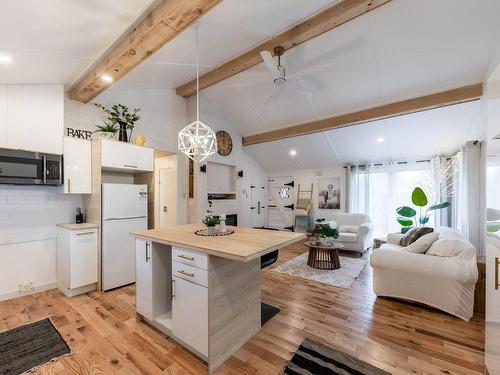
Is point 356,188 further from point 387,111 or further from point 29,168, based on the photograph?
point 29,168

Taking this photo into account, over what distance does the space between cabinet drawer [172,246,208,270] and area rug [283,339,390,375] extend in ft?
3.31

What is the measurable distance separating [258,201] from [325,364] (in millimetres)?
5714

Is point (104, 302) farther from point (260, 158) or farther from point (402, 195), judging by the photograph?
point (402, 195)

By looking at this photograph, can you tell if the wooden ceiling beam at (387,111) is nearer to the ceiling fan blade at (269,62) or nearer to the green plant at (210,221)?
the ceiling fan blade at (269,62)

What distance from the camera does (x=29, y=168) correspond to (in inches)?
108

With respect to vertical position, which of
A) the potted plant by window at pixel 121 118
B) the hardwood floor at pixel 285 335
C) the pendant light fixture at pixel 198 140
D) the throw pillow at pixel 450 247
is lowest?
the hardwood floor at pixel 285 335

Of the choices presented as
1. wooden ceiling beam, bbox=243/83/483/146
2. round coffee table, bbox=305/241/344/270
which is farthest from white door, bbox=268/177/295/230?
round coffee table, bbox=305/241/344/270

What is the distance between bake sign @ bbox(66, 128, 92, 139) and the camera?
3195 mm

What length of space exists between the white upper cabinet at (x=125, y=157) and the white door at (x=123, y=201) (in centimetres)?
29

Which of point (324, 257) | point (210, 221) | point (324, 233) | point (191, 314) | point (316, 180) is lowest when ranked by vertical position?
point (324, 257)

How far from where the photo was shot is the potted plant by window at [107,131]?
324 centimetres

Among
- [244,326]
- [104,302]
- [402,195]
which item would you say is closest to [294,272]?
[244,326]

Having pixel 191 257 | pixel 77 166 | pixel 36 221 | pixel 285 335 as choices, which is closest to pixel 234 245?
pixel 191 257

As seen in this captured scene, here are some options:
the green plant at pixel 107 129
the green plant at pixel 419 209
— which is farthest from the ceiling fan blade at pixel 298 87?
the green plant at pixel 419 209
